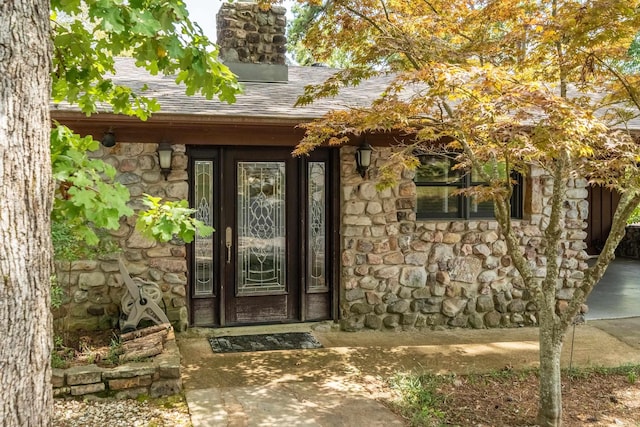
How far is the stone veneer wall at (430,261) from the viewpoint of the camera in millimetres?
6305

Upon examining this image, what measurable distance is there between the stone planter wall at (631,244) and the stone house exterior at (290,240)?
7.98 meters

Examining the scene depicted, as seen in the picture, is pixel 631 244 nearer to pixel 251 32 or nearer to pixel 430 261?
pixel 430 261

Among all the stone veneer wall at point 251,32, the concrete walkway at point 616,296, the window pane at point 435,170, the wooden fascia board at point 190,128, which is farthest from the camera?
the concrete walkway at point 616,296

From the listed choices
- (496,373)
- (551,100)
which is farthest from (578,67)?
(496,373)

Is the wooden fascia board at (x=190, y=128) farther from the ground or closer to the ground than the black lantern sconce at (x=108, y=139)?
farther from the ground

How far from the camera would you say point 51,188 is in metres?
2.30

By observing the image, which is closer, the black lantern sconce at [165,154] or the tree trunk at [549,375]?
the tree trunk at [549,375]

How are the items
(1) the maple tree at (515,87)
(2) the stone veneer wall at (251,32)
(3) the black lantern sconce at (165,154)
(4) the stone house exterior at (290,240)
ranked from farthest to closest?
1. (2) the stone veneer wall at (251,32)
2. (4) the stone house exterior at (290,240)
3. (3) the black lantern sconce at (165,154)
4. (1) the maple tree at (515,87)

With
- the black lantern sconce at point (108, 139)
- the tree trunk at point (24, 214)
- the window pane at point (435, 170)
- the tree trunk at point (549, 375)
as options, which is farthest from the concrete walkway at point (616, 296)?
the tree trunk at point (24, 214)

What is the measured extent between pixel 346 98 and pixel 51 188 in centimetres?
477

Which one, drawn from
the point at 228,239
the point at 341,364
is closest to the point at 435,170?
the point at 228,239

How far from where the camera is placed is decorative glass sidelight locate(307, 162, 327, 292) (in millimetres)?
6402

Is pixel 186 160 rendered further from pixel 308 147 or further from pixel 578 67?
pixel 578 67

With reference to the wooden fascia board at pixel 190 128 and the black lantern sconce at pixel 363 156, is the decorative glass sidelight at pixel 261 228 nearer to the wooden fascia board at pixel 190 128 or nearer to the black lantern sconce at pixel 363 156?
the wooden fascia board at pixel 190 128
